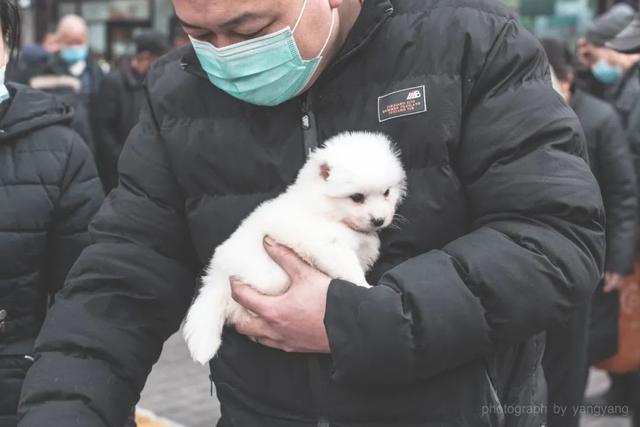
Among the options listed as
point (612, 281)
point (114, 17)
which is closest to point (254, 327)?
point (612, 281)

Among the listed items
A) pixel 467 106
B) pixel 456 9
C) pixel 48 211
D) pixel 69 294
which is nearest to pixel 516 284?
pixel 467 106

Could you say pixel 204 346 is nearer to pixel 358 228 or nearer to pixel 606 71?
pixel 358 228

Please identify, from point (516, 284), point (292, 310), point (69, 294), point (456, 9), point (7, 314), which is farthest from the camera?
point (7, 314)

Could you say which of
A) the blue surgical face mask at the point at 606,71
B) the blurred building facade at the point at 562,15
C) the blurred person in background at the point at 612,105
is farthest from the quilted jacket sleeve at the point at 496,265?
the blurred building facade at the point at 562,15

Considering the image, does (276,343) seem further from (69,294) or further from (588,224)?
(588,224)

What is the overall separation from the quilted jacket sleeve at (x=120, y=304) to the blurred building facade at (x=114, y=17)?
1629cm

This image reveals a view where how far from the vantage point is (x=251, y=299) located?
2170mm

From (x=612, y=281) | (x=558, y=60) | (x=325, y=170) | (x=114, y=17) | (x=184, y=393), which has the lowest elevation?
(x=114, y=17)

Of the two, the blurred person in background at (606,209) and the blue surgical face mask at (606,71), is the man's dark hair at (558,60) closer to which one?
the blurred person in background at (606,209)

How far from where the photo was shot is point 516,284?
1930 mm

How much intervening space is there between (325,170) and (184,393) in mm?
4886

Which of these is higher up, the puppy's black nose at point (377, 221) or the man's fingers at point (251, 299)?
the puppy's black nose at point (377, 221)

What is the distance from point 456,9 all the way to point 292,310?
0.83 m

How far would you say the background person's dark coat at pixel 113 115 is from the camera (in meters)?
9.64
